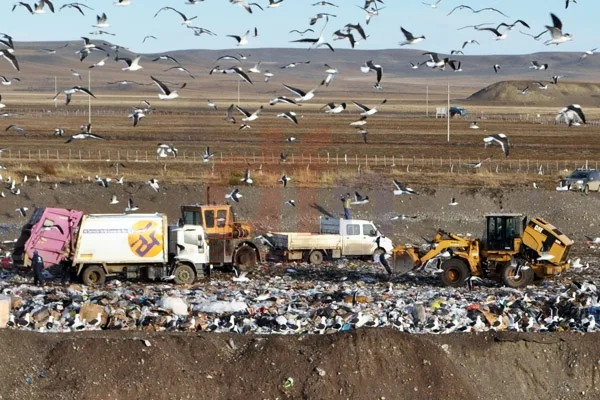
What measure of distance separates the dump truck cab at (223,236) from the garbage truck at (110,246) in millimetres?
1736

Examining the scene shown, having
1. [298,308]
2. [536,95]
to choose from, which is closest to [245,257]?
[298,308]

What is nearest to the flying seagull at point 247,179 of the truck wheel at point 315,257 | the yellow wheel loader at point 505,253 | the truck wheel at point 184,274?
the truck wheel at point 315,257

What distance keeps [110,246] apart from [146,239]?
2.62 feet

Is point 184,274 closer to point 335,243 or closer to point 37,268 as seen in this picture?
point 37,268

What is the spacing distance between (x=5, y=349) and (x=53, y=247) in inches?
362

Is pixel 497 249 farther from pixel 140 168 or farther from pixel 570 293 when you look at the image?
pixel 140 168

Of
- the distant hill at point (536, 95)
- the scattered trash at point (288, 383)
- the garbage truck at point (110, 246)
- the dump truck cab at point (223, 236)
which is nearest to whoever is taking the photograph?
the scattered trash at point (288, 383)

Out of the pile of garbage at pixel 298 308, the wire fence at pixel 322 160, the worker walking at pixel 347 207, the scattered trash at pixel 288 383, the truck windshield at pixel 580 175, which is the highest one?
the scattered trash at pixel 288 383

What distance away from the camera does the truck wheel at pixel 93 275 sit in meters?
26.2

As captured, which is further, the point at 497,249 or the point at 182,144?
the point at 182,144

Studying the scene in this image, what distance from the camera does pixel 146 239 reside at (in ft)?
86.3

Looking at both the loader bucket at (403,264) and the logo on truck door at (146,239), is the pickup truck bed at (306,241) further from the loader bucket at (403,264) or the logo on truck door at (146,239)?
the logo on truck door at (146,239)

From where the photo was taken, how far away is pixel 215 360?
57.9 feet

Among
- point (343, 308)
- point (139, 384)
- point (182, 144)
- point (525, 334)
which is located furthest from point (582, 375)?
point (182, 144)
